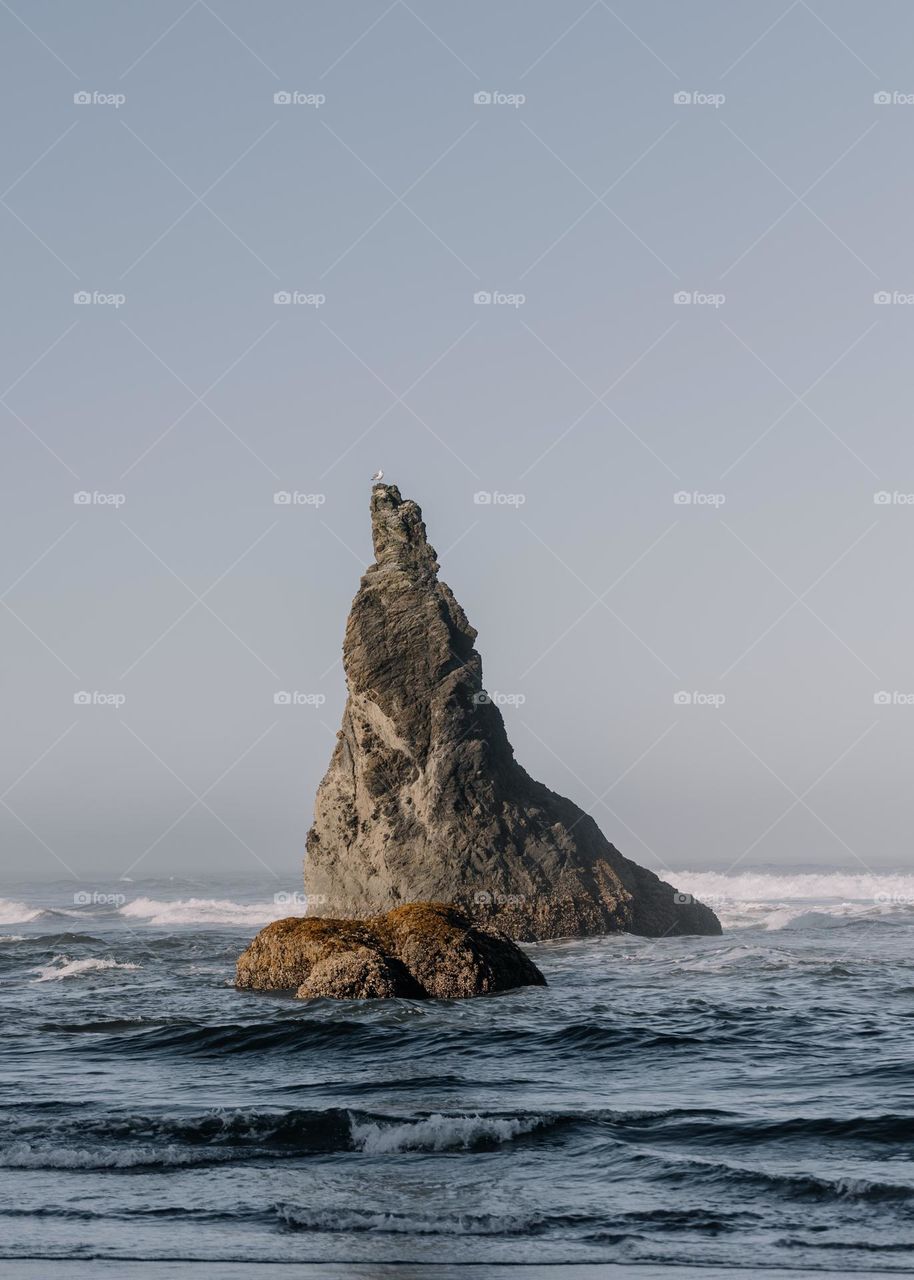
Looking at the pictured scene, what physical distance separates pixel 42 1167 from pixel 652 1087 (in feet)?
28.5

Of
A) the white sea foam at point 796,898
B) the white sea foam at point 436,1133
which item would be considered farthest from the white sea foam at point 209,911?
the white sea foam at point 436,1133

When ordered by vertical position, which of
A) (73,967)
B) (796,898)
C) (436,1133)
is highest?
(73,967)

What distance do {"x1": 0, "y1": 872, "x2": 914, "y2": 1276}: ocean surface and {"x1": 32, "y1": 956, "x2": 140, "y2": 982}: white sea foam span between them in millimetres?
3779

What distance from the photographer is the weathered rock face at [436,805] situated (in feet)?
133

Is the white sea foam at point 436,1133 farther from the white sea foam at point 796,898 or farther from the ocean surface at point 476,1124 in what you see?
the white sea foam at point 796,898

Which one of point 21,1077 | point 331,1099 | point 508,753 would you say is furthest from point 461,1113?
point 508,753

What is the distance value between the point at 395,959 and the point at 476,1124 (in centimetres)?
1141

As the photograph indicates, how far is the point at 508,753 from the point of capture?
43.4 m

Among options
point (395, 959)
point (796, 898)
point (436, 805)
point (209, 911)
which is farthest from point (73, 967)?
point (796, 898)

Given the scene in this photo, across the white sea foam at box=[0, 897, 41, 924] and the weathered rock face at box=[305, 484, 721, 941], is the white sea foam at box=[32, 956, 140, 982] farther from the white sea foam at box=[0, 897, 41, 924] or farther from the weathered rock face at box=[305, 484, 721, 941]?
the white sea foam at box=[0, 897, 41, 924]

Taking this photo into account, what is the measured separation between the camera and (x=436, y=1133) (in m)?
16.0

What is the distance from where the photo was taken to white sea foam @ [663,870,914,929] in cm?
5738

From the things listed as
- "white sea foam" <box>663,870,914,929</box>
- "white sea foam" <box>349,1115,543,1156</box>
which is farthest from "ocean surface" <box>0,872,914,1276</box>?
"white sea foam" <box>663,870,914,929</box>

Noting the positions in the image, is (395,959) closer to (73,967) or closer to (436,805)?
(436,805)
